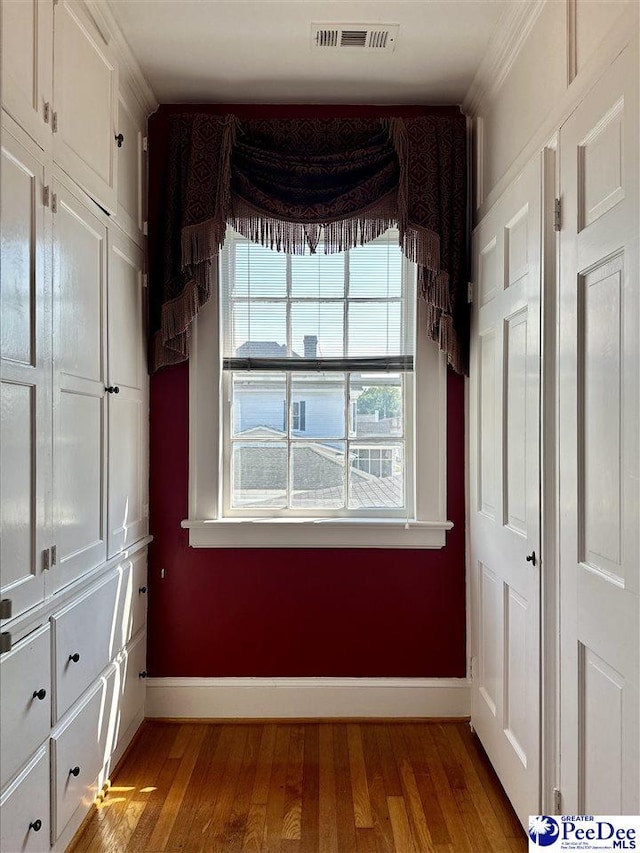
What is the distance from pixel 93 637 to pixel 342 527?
1.13 metres

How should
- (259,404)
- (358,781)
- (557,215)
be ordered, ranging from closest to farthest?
(557,215) → (358,781) → (259,404)

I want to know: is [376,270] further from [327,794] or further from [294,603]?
[327,794]

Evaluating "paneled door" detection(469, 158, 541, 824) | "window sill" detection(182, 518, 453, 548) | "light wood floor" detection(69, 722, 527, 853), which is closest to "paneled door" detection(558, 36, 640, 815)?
"paneled door" detection(469, 158, 541, 824)

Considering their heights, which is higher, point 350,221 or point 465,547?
point 350,221

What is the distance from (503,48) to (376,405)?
149cm

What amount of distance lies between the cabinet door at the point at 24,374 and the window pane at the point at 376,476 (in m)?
1.47

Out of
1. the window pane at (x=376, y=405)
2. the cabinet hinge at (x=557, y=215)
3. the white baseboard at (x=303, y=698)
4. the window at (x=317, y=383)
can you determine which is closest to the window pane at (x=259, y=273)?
the window at (x=317, y=383)

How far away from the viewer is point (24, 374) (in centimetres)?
157

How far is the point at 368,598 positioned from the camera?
9.12ft

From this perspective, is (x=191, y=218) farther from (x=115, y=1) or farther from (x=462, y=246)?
(x=462, y=246)

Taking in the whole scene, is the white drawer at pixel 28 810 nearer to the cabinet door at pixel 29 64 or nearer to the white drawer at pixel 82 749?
the white drawer at pixel 82 749

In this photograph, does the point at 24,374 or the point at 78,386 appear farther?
the point at 78,386

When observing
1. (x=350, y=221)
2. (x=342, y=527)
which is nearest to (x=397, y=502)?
(x=342, y=527)

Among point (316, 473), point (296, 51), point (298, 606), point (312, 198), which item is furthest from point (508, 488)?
point (296, 51)
